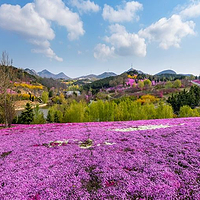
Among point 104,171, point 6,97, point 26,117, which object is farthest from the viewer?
point 26,117

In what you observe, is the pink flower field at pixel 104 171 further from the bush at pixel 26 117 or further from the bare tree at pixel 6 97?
the bush at pixel 26 117

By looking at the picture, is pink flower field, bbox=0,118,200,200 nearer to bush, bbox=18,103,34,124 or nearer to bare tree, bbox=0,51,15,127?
bare tree, bbox=0,51,15,127

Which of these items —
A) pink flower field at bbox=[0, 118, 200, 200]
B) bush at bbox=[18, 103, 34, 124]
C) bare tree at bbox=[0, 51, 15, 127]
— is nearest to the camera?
pink flower field at bbox=[0, 118, 200, 200]

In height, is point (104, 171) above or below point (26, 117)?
above

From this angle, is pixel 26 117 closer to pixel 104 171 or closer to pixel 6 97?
pixel 6 97

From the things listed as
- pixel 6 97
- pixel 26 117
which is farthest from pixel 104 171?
pixel 26 117

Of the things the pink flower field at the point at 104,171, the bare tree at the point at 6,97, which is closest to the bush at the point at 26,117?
the bare tree at the point at 6,97

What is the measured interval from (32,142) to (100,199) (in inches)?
332

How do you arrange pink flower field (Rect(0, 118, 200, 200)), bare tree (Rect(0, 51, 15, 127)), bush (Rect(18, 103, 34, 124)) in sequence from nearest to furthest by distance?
pink flower field (Rect(0, 118, 200, 200)) < bare tree (Rect(0, 51, 15, 127)) < bush (Rect(18, 103, 34, 124))

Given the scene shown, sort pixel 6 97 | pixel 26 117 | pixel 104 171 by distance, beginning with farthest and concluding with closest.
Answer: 1. pixel 26 117
2. pixel 6 97
3. pixel 104 171

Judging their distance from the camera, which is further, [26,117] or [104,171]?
[26,117]

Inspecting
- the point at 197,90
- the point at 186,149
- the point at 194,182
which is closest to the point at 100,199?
A: the point at 194,182

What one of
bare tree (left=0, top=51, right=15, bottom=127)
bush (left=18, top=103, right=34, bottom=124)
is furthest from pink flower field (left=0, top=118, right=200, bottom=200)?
bush (left=18, top=103, right=34, bottom=124)

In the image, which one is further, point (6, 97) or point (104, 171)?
point (6, 97)
